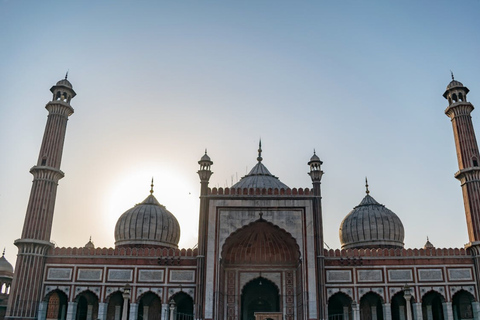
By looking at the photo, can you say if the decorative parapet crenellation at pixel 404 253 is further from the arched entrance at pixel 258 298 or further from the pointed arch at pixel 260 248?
the arched entrance at pixel 258 298

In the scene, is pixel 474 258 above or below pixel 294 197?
below

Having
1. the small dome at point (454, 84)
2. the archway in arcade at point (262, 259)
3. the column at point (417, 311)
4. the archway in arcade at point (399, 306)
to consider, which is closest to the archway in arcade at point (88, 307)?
the archway in arcade at point (262, 259)

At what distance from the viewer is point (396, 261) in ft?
66.3

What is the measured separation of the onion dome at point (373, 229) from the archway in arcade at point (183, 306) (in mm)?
9245

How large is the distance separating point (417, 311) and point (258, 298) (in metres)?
7.18

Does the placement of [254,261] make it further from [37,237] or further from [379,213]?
[37,237]

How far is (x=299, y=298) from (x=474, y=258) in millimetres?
7813

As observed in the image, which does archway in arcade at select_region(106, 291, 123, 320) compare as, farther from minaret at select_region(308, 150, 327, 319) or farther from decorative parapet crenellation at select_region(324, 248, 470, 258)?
decorative parapet crenellation at select_region(324, 248, 470, 258)

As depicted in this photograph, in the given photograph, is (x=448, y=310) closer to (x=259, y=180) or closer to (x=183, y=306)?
(x=259, y=180)

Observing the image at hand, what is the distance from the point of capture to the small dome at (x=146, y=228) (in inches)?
946

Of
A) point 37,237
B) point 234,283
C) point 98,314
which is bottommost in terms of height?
point 98,314

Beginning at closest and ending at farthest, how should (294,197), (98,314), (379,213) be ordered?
(98,314)
(294,197)
(379,213)

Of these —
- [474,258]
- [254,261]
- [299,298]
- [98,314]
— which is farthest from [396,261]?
[98,314]

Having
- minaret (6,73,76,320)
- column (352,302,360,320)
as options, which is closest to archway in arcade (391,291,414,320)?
column (352,302,360,320)
